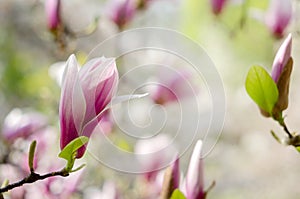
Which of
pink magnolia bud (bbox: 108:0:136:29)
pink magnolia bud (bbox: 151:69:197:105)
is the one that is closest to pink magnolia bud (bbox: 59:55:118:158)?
pink magnolia bud (bbox: 151:69:197:105)

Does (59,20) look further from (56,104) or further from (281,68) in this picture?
(281,68)

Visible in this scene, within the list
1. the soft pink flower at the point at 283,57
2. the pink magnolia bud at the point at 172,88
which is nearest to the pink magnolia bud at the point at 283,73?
the soft pink flower at the point at 283,57


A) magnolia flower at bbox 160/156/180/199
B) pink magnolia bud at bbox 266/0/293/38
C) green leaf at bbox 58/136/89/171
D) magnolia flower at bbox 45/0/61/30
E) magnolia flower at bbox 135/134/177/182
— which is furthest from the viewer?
pink magnolia bud at bbox 266/0/293/38

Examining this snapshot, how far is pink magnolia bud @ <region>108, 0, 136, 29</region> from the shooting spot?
120 cm

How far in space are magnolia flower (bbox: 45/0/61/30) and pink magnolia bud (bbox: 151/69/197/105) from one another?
177mm

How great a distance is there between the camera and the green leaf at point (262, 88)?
679mm

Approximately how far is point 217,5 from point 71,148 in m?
0.72

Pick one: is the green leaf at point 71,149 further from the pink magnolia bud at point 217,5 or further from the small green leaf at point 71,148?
the pink magnolia bud at point 217,5

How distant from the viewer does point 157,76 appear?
116 cm

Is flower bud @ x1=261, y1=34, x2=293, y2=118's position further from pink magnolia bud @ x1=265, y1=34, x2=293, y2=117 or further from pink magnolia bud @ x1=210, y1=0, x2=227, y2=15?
pink magnolia bud @ x1=210, y1=0, x2=227, y2=15

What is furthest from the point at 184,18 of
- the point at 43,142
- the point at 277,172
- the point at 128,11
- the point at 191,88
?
the point at 277,172

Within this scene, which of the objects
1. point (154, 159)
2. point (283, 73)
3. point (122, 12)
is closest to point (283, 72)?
point (283, 73)

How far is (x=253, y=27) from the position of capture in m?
1.86

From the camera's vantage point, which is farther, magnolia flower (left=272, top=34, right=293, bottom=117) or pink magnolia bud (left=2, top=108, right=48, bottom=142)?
pink magnolia bud (left=2, top=108, right=48, bottom=142)
